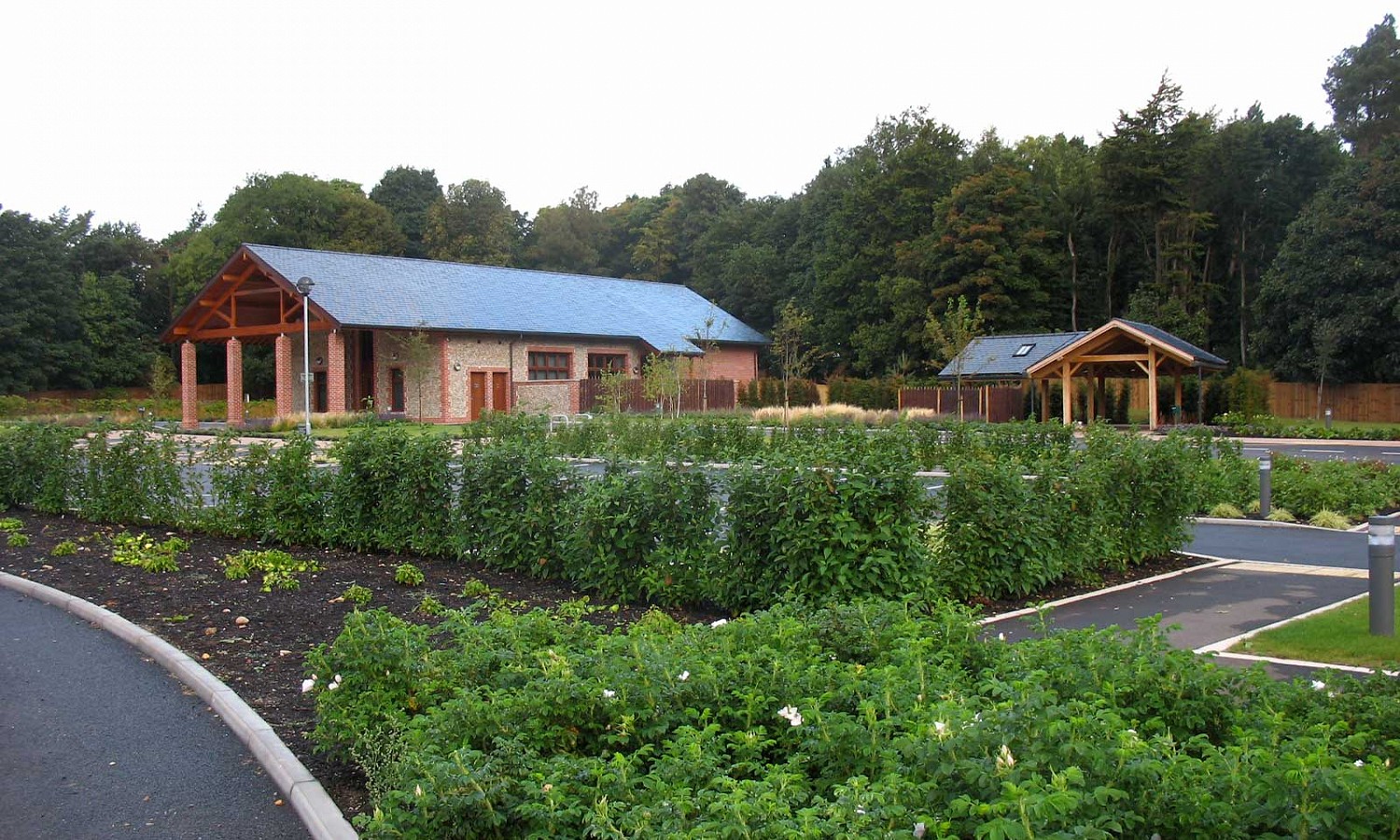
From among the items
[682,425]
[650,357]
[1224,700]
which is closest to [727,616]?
[1224,700]

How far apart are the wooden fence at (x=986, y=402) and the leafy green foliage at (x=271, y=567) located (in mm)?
33843


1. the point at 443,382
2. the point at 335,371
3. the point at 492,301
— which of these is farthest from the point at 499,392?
the point at 335,371

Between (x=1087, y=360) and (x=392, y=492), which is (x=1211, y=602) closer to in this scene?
(x=392, y=492)

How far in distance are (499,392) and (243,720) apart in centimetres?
4034

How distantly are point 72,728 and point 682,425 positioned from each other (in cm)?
1286

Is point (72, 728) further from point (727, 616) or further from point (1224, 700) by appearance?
point (1224, 700)

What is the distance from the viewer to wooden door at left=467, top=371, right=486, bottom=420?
4409 centimetres

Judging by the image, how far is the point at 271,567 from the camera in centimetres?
976

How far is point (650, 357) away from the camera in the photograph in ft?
134

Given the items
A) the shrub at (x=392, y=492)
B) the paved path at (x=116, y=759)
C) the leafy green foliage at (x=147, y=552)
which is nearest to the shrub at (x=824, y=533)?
the shrub at (x=392, y=492)

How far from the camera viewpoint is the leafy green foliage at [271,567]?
935cm

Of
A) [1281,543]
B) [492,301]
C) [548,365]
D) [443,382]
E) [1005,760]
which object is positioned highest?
[492,301]

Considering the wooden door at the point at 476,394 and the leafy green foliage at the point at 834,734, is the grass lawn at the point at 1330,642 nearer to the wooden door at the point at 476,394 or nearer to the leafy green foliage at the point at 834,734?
the leafy green foliage at the point at 834,734

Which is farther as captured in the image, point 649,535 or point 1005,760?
point 649,535
